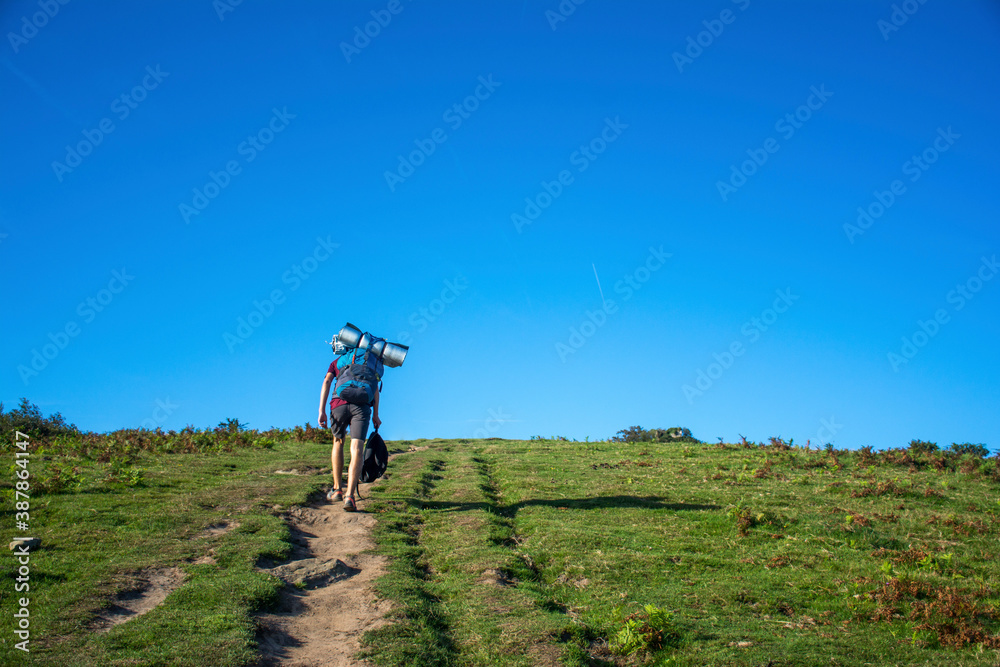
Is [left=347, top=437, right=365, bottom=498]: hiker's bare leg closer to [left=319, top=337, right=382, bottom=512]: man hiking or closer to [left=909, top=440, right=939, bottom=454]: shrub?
[left=319, top=337, right=382, bottom=512]: man hiking

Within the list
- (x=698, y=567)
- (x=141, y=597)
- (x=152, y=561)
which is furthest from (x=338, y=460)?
(x=698, y=567)

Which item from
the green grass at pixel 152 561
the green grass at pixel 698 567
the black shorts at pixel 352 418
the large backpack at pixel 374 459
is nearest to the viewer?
the green grass at pixel 152 561

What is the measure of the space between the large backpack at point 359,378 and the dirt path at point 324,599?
9.21ft

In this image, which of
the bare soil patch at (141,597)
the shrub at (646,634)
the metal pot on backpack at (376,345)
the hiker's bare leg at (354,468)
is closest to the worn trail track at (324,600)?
the hiker's bare leg at (354,468)

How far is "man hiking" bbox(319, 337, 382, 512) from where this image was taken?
47.4 ft

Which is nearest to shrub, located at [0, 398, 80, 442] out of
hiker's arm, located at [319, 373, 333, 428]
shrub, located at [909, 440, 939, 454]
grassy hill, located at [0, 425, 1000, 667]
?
grassy hill, located at [0, 425, 1000, 667]

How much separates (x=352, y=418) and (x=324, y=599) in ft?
18.9

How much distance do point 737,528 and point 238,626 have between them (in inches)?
382

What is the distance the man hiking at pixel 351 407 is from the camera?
569 inches

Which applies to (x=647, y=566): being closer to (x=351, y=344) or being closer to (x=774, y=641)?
(x=774, y=641)

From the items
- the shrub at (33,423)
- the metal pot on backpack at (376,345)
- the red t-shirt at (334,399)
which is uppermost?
the shrub at (33,423)

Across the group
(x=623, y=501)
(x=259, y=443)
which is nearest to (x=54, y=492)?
(x=259, y=443)
